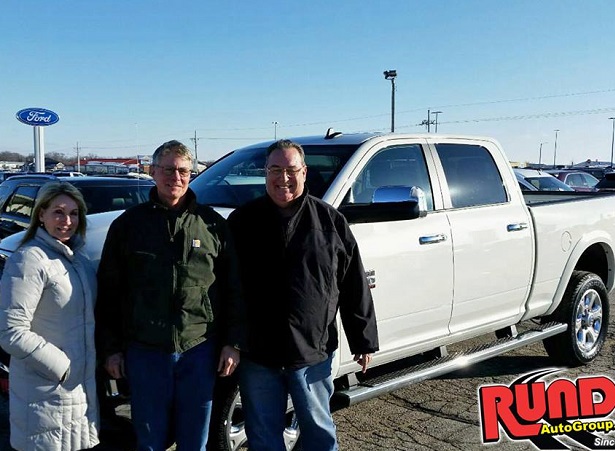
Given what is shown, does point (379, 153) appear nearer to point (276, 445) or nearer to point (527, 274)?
point (527, 274)

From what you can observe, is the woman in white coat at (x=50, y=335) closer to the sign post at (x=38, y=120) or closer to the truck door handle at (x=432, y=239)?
the truck door handle at (x=432, y=239)

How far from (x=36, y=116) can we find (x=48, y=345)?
20.0m

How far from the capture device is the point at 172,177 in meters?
2.78

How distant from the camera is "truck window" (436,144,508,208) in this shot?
4855mm

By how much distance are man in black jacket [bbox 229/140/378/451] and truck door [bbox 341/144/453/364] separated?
0.85 m

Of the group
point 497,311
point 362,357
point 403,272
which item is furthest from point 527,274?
point 362,357

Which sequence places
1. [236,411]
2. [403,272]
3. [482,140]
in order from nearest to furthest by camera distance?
[236,411] < [403,272] < [482,140]

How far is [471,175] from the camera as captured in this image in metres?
5.09

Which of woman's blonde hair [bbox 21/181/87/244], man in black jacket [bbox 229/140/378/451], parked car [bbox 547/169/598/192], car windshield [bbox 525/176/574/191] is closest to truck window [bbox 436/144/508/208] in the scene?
man in black jacket [bbox 229/140/378/451]

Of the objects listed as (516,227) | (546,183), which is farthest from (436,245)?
(546,183)

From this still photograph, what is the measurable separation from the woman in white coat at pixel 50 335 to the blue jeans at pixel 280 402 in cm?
69

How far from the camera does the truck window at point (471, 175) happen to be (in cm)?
486

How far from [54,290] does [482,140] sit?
3859 millimetres

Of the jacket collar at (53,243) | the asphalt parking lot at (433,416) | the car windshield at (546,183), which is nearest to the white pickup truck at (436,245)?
the asphalt parking lot at (433,416)
